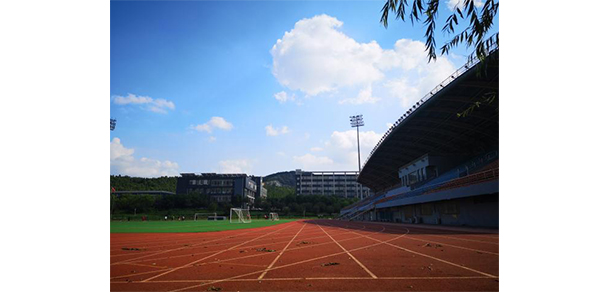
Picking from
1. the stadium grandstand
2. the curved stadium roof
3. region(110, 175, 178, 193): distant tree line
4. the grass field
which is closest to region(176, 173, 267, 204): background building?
region(110, 175, 178, 193): distant tree line

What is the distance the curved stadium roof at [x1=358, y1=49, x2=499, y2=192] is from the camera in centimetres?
2208

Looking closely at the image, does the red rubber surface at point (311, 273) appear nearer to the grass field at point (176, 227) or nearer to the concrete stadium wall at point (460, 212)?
the concrete stadium wall at point (460, 212)

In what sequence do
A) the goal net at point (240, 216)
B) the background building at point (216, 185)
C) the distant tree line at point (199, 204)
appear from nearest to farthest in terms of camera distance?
the goal net at point (240, 216)
the distant tree line at point (199, 204)
the background building at point (216, 185)

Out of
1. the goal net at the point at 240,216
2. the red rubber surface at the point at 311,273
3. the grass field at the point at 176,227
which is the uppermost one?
the red rubber surface at the point at 311,273

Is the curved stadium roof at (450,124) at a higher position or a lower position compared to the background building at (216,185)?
higher

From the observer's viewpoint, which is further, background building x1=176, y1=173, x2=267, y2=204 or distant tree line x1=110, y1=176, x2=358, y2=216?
background building x1=176, y1=173, x2=267, y2=204

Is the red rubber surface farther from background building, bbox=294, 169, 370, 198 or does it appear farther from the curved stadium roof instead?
background building, bbox=294, 169, 370, 198

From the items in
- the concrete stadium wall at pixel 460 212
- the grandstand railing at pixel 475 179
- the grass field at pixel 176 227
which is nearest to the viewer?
the grandstand railing at pixel 475 179

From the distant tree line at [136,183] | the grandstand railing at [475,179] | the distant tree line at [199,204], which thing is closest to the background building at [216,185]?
the distant tree line at [199,204]

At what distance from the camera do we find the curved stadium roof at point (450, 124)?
22078mm

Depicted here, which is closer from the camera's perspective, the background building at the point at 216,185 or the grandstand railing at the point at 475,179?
the grandstand railing at the point at 475,179
